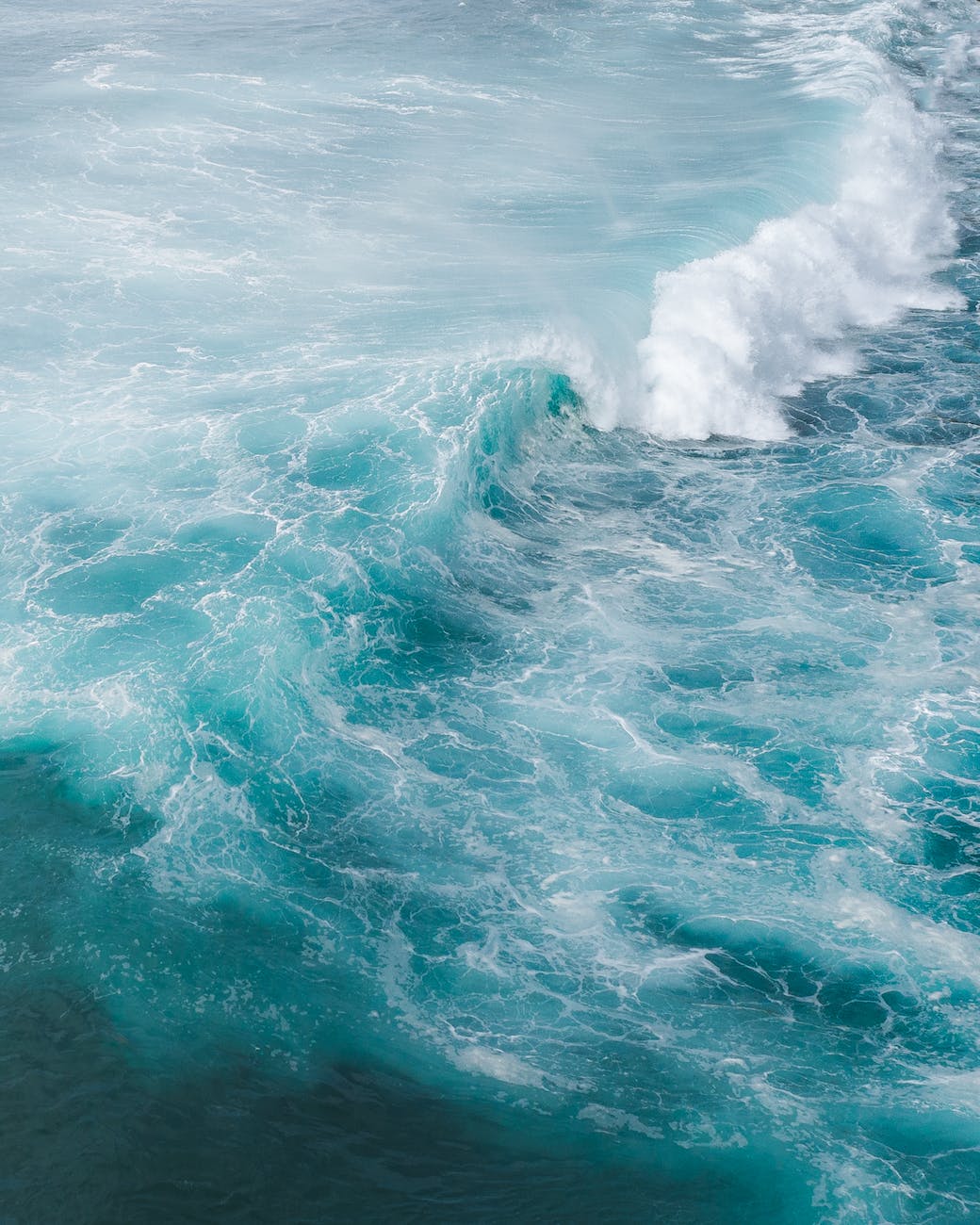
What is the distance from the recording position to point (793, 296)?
4962 centimetres

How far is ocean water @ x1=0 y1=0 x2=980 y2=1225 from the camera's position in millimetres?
20797

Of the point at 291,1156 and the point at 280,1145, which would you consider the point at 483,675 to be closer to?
the point at 280,1145

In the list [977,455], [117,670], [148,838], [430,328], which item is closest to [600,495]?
[430,328]

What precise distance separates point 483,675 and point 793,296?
2769 cm

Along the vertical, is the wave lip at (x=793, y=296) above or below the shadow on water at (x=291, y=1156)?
above

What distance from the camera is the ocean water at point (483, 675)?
2080cm

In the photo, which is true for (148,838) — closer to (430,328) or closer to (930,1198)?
(930,1198)

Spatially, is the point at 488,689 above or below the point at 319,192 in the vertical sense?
below

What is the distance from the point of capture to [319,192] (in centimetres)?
5334

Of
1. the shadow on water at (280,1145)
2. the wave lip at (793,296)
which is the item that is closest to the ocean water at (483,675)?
the shadow on water at (280,1145)

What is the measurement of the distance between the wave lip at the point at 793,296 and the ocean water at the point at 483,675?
0.90 feet

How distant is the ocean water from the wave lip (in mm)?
273

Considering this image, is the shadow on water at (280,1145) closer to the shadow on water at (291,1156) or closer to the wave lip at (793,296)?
the shadow on water at (291,1156)

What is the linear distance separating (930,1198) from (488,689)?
1532cm
